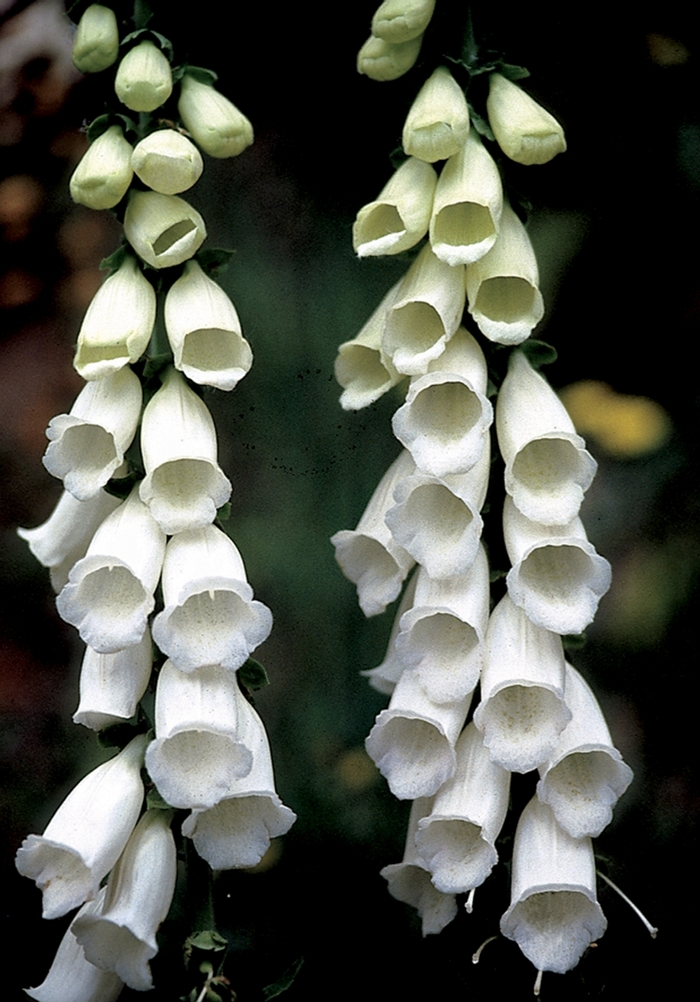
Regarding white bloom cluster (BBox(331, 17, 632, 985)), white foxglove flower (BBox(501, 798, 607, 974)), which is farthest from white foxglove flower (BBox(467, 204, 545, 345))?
white foxglove flower (BBox(501, 798, 607, 974))

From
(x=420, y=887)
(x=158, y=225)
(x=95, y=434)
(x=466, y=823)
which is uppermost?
(x=158, y=225)

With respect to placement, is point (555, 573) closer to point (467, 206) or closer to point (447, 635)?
point (447, 635)

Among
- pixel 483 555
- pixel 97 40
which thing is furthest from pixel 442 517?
pixel 97 40

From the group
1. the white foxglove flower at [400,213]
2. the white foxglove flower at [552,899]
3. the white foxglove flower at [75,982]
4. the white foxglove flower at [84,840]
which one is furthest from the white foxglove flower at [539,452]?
the white foxglove flower at [75,982]

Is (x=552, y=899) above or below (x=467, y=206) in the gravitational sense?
below

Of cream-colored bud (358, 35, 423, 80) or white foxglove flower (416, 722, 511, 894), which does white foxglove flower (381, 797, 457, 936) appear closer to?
white foxglove flower (416, 722, 511, 894)
